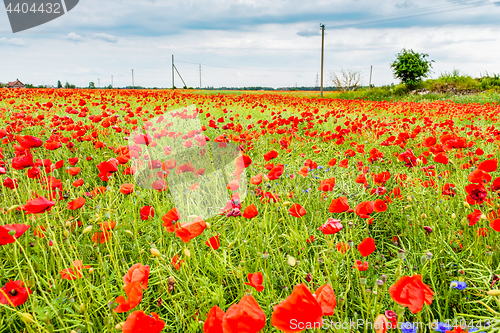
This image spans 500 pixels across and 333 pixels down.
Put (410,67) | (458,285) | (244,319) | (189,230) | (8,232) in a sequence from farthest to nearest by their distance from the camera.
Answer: (410,67) → (458,285) → (189,230) → (8,232) → (244,319)

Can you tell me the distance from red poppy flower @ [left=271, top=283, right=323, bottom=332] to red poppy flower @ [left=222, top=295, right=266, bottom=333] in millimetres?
37

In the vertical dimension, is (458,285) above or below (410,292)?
below

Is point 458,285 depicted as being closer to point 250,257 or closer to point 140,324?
point 250,257

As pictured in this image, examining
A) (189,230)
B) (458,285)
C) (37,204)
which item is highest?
(37,204)

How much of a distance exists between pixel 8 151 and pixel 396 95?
65.8ft

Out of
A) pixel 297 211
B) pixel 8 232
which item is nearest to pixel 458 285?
pixel 297 211

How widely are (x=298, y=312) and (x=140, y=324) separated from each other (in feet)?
1.42

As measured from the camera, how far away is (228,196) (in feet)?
8.36

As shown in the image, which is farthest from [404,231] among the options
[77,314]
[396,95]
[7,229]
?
[396,95]

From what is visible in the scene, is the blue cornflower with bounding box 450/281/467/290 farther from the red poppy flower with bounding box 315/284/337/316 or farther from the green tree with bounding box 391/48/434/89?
the green tree with bounding box 391/48/434/89

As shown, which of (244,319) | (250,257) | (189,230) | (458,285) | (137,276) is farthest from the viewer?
→ (250,257)

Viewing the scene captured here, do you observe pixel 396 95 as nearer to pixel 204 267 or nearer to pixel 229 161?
pixel 229 161

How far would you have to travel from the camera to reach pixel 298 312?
0.69 meters

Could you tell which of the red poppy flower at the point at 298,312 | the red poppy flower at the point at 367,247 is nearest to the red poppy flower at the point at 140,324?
the red poppy flower at the point at 298,312
